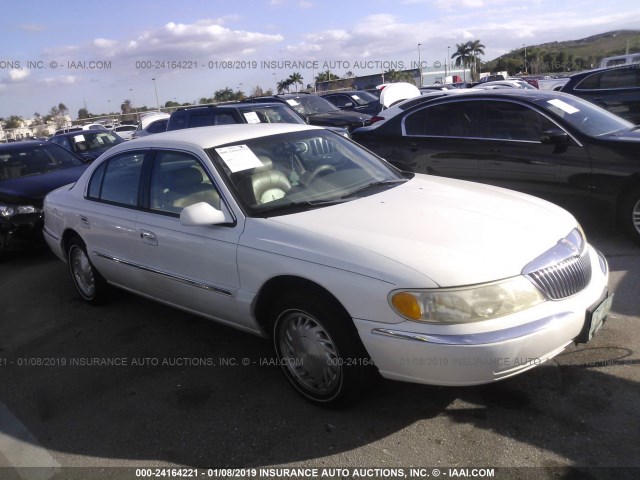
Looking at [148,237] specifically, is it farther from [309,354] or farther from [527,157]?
[527,157]

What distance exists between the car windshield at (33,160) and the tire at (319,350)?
6.22m

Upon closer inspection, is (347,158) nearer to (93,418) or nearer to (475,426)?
(475,426)

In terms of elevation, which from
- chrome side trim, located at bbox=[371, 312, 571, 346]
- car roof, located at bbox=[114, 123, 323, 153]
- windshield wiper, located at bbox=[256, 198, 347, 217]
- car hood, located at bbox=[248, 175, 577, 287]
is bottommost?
chrome side trim, located at bbox=[371, 312, 571, 346]

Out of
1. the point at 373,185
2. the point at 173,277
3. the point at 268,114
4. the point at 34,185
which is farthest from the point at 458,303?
the point at 268,114

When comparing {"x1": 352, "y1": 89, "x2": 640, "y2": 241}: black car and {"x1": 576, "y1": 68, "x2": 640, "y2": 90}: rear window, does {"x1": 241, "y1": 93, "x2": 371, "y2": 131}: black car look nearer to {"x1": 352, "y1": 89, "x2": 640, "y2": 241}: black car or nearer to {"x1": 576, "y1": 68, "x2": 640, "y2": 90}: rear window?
{"x1": 576, "y1": 68, "x2": 640, "y2": 90}: rear window

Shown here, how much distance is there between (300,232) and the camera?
3133mm

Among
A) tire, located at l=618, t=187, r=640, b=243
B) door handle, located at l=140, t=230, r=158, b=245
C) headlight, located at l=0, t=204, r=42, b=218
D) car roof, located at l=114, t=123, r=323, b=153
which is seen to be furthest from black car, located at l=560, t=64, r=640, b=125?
headlight, located at l=0, t=204, r=42, b=218

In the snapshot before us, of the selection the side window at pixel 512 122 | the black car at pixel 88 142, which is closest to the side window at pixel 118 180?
the side window at pixel 512 122

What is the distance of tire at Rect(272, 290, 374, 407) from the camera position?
2.92m

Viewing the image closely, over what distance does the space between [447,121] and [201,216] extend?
13.6 ft

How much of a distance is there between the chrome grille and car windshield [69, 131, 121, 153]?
37.3 feet

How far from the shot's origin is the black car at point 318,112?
1325 centimetres

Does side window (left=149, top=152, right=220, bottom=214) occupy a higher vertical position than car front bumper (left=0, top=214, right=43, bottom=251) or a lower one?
higher

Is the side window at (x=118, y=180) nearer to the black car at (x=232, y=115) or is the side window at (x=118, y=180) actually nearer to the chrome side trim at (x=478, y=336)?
the chrome side trim at (x=478, y=336)
